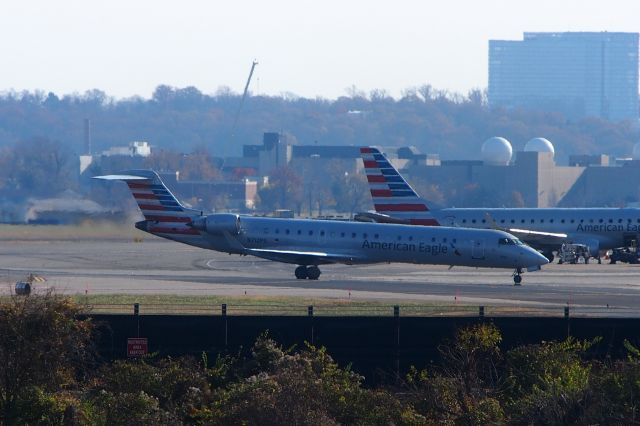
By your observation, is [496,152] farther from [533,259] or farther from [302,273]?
[302,273]

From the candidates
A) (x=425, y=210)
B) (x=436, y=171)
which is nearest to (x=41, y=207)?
(x=425, y=210)

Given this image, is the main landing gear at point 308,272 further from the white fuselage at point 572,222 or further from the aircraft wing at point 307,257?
the white fuselage at point 572,222

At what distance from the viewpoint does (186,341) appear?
100ft

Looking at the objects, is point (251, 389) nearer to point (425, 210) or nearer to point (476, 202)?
point (425, 210)

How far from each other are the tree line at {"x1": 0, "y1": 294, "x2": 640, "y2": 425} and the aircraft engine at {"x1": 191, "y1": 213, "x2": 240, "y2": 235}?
27359 mm

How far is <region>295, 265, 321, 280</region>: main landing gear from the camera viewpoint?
53469 mm

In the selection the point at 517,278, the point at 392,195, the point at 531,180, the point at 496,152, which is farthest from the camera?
the point at 496,152

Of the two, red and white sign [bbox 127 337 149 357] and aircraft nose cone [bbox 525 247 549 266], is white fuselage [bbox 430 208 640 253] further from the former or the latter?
red and white sign [bbox 127 337 149 357]

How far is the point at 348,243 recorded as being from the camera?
176ft

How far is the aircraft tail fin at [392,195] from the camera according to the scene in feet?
227

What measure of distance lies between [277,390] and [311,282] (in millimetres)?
30908

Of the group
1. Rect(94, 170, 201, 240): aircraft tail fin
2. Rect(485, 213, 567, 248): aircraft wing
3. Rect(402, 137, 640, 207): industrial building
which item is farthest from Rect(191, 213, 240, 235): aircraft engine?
Rect(402, 137, 640, 207): industrial building

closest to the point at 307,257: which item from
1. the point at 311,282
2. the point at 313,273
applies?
the point at 313,273

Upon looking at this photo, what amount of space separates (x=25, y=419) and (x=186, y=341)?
8.41 meters
